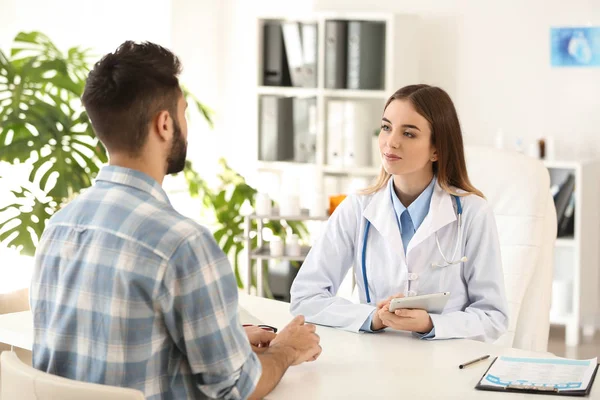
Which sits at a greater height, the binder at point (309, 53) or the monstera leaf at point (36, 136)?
the binder at point (309, 53)

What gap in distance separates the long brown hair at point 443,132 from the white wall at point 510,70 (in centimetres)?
260

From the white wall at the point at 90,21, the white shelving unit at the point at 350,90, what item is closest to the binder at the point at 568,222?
the white shelving unit at the point at 350,90

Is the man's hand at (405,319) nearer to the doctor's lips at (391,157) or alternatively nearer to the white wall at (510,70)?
the doctor's lips at (391,157)

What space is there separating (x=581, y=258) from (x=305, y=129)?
5.32ft

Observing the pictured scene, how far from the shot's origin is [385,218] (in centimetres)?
227

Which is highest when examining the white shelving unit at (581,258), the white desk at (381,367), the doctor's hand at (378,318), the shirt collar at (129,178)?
the shirt collar at (129,178)

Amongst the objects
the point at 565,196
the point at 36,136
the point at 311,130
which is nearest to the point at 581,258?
the point at 565,196

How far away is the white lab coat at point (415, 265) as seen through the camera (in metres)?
2.18

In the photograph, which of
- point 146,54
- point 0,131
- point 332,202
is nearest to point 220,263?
point 146,54

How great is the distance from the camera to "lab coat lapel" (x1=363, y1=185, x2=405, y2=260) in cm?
224

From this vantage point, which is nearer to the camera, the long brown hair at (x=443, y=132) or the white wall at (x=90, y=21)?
the long brown hair at (x=443, y=132)

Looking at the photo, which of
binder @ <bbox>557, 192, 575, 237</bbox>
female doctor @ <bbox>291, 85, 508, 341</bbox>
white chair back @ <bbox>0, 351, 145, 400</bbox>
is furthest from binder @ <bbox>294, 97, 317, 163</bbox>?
white chair back @ <bbox>0, 351, 145, 400</bbox>

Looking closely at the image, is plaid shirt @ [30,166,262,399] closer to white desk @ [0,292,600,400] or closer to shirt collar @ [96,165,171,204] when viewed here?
shirt collar @ [96,165,171,204]

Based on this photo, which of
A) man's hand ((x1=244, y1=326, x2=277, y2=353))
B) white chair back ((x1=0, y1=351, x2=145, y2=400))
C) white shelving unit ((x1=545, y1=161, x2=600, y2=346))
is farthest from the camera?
white shelving unit ((x1=545, y1=161, x2=600, y2=346))
